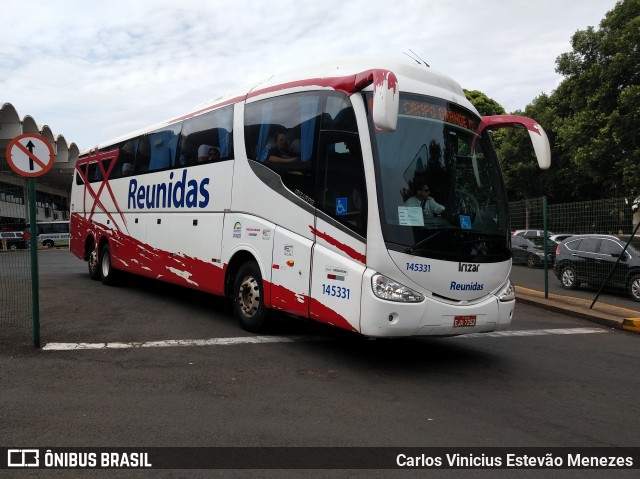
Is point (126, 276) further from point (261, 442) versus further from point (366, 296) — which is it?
point (261, 442)

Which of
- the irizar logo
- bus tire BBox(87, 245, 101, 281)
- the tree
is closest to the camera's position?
the irizar logo

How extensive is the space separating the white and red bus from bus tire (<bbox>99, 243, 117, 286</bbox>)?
5.38m

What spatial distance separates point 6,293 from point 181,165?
4.63 metres

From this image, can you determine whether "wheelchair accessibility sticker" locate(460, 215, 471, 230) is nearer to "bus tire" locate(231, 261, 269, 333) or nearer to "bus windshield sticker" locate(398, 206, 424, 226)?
"bus windshield sticker" locate(398, 206, 424, 226)

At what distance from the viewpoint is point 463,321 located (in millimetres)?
6219

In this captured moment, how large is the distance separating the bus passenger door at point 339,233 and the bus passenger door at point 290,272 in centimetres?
16

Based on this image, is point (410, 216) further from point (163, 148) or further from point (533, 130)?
point (163, 148)

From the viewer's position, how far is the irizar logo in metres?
6.20

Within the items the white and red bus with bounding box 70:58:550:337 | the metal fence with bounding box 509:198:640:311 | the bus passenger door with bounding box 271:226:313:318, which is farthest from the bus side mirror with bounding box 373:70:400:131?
the metal fence with bounding box 509:198:640:311

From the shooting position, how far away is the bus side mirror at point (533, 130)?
267 inches

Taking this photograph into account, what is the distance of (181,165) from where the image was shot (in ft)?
33.2

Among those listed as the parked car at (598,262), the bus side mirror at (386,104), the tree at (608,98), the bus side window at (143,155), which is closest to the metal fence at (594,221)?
the parked car at (598,262)

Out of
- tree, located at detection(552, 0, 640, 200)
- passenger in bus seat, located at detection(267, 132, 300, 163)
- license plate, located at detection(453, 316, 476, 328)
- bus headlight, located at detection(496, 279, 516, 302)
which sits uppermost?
tree, located at detection(552, 0, 640, 200)
